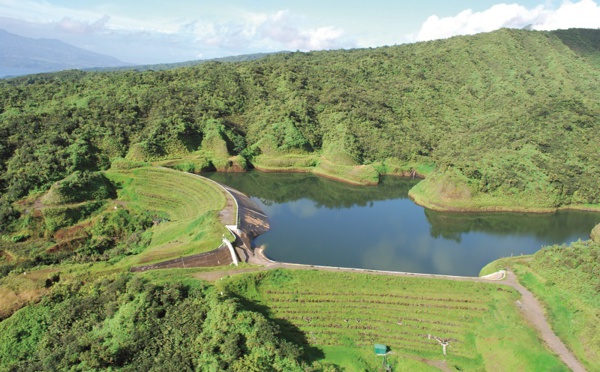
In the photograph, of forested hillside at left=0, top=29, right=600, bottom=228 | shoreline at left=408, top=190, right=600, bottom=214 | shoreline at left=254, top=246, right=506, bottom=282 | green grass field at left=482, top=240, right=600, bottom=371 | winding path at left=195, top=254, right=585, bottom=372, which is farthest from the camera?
forested hillside at left=0, top=29, right=600, bottom=228

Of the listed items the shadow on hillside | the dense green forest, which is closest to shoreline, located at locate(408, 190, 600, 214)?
the shadow on hillside

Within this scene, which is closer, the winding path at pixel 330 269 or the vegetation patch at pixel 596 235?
the winding path at pixel 330 269

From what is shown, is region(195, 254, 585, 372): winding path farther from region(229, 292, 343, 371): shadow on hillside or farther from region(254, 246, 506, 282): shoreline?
region(229, 292, 343, 371): shadow on hillside

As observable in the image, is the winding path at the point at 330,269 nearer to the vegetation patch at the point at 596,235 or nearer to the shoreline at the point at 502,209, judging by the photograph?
the vegetation patch at the point at 596,235

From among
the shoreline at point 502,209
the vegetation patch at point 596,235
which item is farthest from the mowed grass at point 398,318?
the shoreline at point 502,209

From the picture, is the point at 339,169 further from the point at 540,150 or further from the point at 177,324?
the point at 177,324

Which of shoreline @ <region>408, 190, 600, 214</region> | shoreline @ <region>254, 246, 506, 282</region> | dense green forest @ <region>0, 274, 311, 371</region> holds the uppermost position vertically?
shoreline @ <region>408, 190, 600, 214</region>
